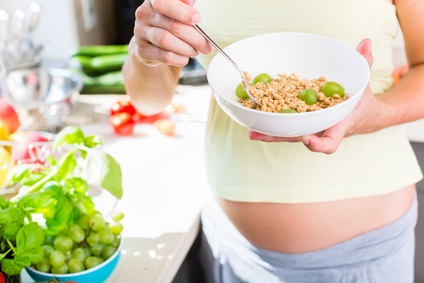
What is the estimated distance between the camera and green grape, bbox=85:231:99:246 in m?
0.78

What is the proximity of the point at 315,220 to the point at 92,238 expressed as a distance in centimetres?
36

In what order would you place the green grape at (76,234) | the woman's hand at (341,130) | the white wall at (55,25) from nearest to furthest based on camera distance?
the woman's hand at (341,130) → the green grape at (76,234) → the white wall at (55,25)

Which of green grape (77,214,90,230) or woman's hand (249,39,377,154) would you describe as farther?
green grape (77,214,90,230)

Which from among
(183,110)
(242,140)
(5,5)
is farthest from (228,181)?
(5,5)

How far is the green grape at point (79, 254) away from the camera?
765 millimetres

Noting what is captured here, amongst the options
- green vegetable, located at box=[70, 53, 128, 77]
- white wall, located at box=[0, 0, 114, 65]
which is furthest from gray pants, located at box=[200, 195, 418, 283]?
white wall, located at box=[0, 0, 114, 65]

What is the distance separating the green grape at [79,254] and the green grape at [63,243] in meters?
0.01

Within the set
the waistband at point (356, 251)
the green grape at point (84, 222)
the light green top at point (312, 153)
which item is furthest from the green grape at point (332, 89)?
the green grape at point (84, 222)

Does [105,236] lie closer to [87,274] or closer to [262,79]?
[87,274]

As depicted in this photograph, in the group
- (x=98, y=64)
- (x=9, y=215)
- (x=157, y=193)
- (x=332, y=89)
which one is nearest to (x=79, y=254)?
(x=9, y=215)

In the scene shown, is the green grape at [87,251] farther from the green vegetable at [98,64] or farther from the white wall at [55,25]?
the white wall at [55,25]

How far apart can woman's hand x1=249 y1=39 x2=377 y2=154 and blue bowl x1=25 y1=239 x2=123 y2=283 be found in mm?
283

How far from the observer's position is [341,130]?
70cm

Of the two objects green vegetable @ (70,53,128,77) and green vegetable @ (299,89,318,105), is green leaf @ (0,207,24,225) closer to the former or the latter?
green vegetable @ (299,89,318,105)
